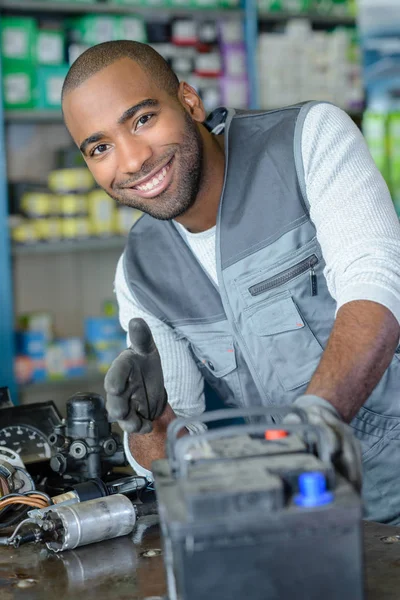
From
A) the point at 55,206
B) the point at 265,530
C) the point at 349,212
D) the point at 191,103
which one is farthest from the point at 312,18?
the point at 265,530

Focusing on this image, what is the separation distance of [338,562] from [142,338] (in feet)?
1.91

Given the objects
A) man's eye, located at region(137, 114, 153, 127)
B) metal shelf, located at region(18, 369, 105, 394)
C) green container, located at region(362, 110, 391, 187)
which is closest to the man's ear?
man's eye, located at region(137, 114, 153, 127)

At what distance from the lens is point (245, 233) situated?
1557mm

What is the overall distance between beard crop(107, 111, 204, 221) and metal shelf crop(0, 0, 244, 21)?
1945 millimetres

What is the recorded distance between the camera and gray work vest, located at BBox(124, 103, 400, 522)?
152cm

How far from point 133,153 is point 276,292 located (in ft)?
1.20

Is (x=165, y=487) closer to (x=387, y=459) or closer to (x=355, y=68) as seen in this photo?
(x=387, y=459)

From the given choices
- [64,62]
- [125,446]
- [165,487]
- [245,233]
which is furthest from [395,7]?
[165,487]

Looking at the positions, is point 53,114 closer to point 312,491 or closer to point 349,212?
point 349,212

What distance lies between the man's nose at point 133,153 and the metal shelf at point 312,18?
2.43 metres

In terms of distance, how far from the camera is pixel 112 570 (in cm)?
109

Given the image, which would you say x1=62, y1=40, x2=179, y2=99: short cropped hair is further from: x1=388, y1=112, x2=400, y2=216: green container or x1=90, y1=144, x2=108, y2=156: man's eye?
x1=388, y1=112, x2=400, y2=216: green container

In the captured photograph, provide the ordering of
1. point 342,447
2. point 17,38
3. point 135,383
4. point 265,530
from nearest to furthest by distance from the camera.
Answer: point 265,530 → point 342,447 → point 135,383 → point 17,38

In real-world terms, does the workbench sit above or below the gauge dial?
below
